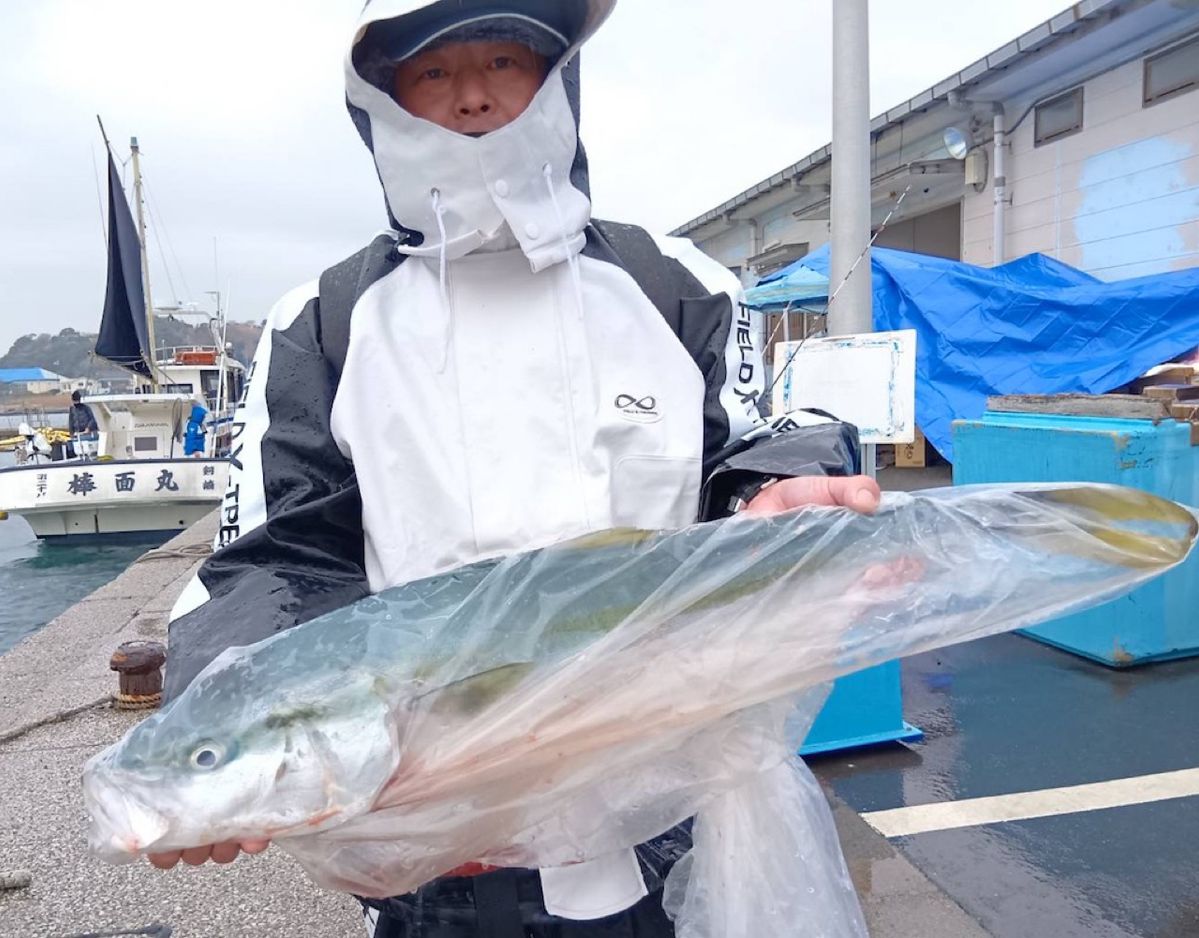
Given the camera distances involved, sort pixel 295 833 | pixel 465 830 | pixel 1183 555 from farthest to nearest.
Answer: pixel 1183 555 → pixel 465 830 → pixel 295 833

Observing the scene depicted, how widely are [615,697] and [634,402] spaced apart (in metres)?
0.52

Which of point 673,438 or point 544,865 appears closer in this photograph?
point 544,865

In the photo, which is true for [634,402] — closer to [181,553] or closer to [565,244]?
[565,244]

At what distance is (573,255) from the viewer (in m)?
1.58

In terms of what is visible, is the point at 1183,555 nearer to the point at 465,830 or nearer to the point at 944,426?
the point at 465,830

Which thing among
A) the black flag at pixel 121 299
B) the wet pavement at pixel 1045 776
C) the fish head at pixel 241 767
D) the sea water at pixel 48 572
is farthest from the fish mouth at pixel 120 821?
the black flag at pixel 121 299

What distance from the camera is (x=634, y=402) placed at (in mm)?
1534

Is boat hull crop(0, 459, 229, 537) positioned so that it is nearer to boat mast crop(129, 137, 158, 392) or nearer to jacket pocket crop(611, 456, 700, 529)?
boat mast crop(129, 137, 158, 392)

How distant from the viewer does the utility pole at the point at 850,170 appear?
4141 millimetres

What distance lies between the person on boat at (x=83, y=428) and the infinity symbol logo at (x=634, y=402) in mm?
19412

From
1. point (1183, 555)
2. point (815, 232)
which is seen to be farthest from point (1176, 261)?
point (1183, 555)

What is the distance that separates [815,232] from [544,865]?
49.3 ft

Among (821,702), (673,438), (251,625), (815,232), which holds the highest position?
(815,232)

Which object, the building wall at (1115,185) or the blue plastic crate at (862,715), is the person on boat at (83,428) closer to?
the building wall at (1115,185)
